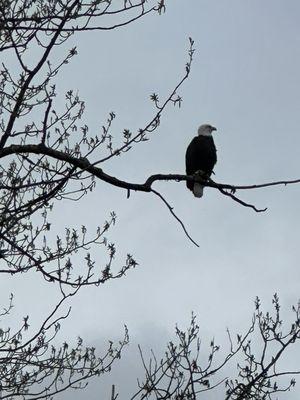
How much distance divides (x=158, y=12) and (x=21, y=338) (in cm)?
266

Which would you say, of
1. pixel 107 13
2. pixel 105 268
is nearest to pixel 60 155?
pixel 107 13

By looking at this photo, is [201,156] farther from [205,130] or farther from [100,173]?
[100,173]

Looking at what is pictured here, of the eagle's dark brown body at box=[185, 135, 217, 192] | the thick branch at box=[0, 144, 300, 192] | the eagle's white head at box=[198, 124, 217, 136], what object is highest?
the eagle's white head at box=[198, 124, 217, 136]

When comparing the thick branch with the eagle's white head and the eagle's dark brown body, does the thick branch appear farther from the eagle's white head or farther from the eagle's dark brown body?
the eagle's white head

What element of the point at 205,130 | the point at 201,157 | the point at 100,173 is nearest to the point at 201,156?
the point at 201,157

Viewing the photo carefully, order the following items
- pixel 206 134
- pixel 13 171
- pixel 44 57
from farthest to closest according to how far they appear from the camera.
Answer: pixel 206 134
pixel 13 171
pixel 44 57

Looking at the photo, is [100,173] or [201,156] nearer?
[100,173]

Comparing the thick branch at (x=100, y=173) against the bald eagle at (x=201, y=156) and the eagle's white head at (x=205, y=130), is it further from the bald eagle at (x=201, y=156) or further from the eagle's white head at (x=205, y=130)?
the eagle's white head at (x=205, y=130)

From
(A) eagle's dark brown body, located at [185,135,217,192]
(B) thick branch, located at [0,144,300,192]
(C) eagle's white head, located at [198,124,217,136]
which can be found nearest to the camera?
(B) thick branch, located at [0,144,300,192]

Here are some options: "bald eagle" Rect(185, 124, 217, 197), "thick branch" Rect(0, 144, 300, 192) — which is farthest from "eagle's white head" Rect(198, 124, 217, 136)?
"thick branch" Rect(0, 144, 300, 192)

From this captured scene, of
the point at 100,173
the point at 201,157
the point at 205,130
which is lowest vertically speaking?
the point at 100,173

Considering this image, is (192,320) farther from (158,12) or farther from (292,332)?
(158,12)

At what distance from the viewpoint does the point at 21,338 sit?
5719 millimetres

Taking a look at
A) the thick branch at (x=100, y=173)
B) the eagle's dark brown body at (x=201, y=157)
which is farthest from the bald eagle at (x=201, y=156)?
the thick branch at (x=100, y=173)
